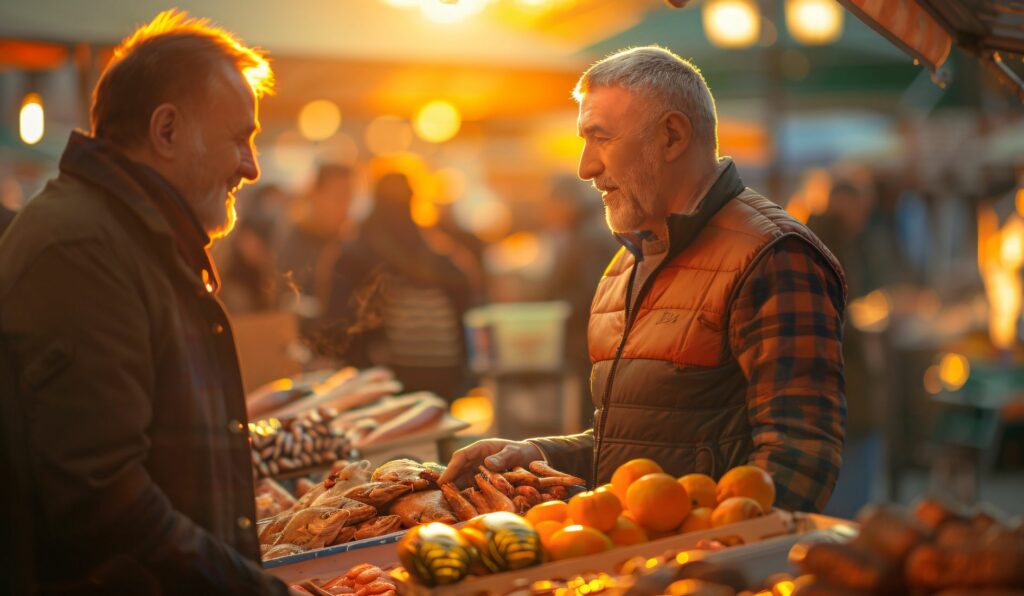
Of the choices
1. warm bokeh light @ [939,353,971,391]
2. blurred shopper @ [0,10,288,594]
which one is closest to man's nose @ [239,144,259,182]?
blurred shopper @ [0,10,288,594]

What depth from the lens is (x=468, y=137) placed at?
9.15 metres

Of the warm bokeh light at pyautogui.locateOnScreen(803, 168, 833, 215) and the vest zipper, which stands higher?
the warm bokeh light at pyautogui.locateOnScreen(803, 168, 833, 215)

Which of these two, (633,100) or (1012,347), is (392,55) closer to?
(633,100)

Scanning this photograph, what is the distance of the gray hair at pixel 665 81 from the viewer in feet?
8.89

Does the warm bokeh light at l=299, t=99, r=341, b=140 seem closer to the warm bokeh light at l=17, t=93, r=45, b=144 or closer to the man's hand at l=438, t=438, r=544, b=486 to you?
the warm bokeh light at l=17, t=93, r=45, b=144

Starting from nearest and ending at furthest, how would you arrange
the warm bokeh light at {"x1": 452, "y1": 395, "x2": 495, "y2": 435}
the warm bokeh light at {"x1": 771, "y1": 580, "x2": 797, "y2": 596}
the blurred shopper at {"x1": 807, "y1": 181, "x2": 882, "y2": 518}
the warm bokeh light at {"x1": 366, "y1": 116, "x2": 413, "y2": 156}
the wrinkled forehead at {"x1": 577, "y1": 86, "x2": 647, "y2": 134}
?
the warm bokeh light at {"x1": 771, "y1": 580, "x2": 797, "y2": 596} → the wrinkled forehead at {"x1": 577, "y1": 86, "x2": 647, "y2": 134} → the blurred shopper at {"x1": 807, "y1": 181, "x2": 882, "y2": 518} → the warm bokeh light at {"x1": 452, "y1": 395, "x2": 495, "y2": 435} → the warm bokeh light at {"x1": 366, "y1": 116, "x2": 413, "y2": 156}

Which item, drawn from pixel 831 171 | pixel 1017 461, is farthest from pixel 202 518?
pixel 831 171

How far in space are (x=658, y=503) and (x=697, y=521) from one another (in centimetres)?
9

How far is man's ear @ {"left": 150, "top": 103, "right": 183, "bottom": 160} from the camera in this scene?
226 centimetres

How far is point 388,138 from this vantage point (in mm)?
15133

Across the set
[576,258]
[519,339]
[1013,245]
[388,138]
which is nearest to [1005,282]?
[1013,245]

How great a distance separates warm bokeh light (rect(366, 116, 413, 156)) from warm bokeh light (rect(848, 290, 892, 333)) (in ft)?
14.4

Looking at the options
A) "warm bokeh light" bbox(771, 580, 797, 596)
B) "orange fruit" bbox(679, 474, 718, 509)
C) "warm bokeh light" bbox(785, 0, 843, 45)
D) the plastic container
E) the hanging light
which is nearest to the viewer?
"warm bokeh light" bbox(771, 580, 797, 596)

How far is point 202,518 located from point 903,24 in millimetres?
1929
